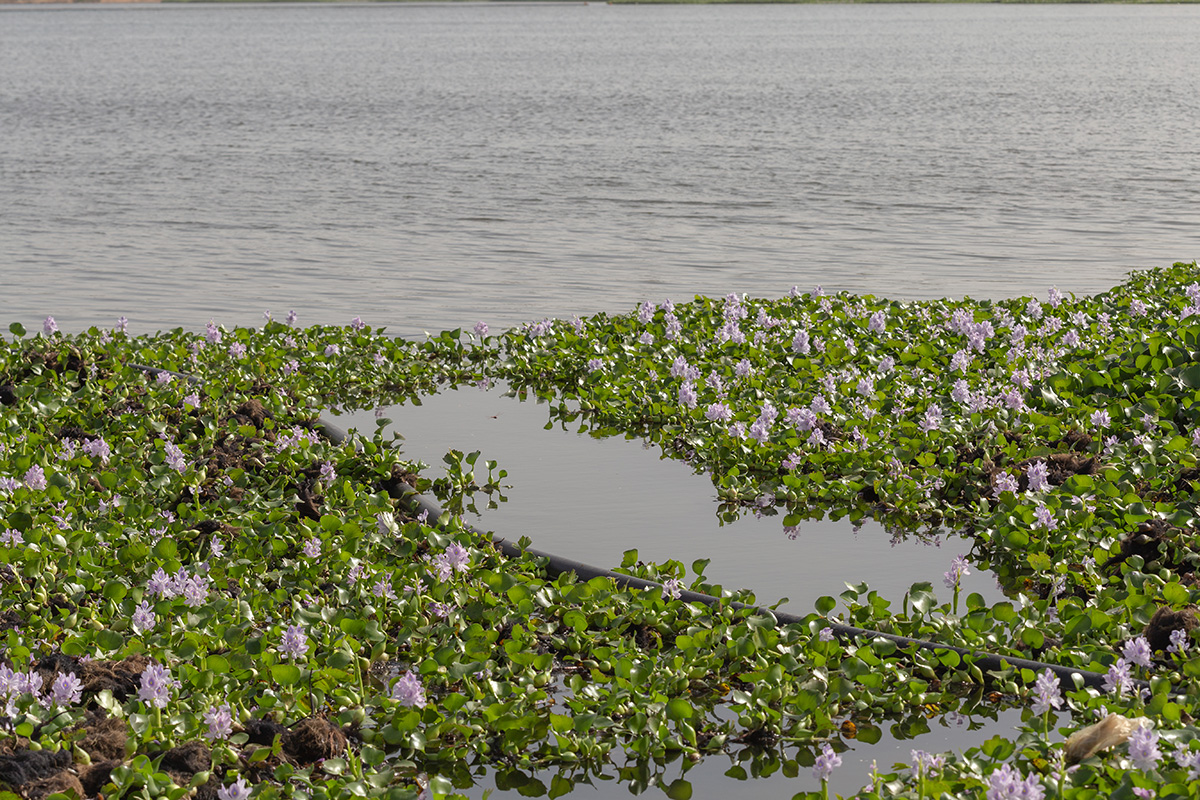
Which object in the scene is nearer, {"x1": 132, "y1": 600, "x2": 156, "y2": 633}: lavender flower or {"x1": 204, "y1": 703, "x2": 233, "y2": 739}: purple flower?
{"x1": 204, "y1": 703, "x2": 233, "y2": 739}: purple flower

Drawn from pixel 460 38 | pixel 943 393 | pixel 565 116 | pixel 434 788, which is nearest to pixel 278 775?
pixel 434 788

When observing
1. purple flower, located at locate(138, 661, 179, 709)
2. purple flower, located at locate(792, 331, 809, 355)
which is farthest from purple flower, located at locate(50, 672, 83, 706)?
purple flower, located at locate(792, 331, 809, 355)

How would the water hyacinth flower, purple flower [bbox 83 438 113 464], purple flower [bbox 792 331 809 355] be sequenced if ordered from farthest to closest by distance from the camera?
1. purple flower [bbox 792 331 809 355]
2. purple flower [bbox 83 438 113 464]
3. the water hyacinth flower

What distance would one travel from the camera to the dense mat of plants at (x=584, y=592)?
4.73 meters

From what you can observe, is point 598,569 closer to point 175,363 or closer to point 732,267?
point 175,363

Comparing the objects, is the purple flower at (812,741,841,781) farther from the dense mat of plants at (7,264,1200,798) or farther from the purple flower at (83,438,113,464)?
the purple flower at (83,438,113,464)

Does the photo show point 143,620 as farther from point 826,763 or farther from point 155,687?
point 826,763

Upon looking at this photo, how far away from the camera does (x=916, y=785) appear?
174 inches

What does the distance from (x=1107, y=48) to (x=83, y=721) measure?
2782 inches

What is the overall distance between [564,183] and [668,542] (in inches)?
718

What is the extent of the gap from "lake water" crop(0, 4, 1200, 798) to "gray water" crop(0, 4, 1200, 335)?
4.2 inches

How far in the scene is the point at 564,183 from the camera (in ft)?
82.7

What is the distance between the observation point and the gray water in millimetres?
16875

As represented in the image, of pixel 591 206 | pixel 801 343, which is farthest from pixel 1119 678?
pixel 591 206
